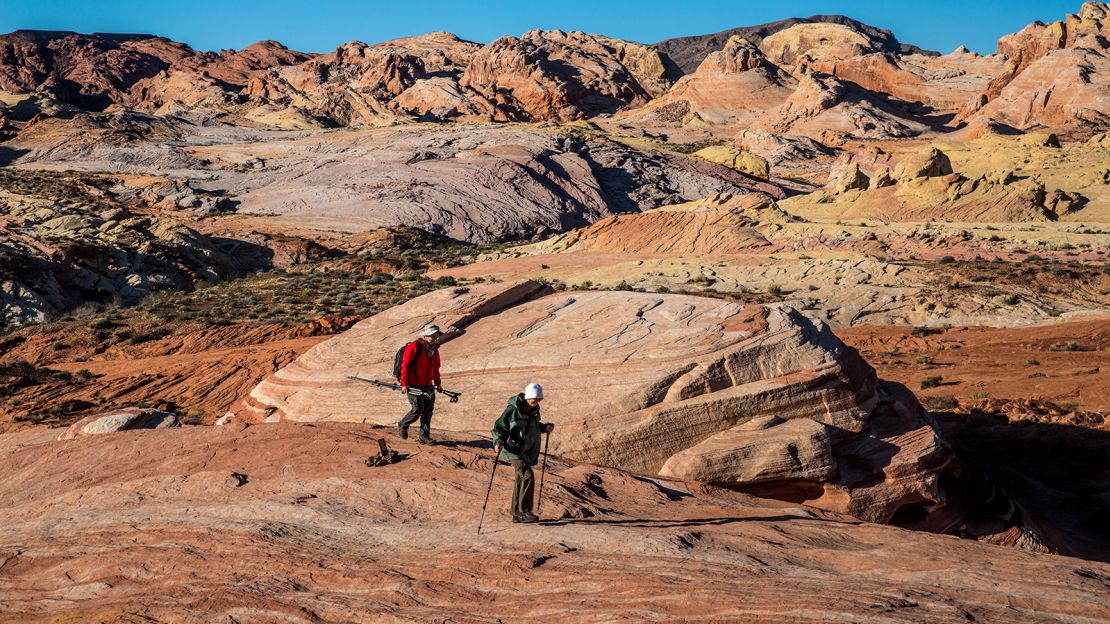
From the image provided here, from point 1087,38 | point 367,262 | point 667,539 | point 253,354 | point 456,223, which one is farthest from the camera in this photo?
point 1087,38

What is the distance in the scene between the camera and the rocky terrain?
7133 millimetres

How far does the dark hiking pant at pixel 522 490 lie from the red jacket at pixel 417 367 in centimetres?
236

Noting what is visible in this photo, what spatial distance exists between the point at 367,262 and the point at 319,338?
63.3 ft

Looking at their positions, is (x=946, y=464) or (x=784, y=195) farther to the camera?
(x=784, y=195)

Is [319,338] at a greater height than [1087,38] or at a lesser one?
lesser

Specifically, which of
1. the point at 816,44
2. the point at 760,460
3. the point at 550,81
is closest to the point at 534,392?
the point at 760,460

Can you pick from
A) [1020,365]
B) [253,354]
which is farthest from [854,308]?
[253,354]

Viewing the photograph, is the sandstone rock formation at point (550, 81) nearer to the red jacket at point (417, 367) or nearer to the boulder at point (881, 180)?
the boulder at point (881, 180)

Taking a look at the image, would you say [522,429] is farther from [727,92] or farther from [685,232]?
[727,92]

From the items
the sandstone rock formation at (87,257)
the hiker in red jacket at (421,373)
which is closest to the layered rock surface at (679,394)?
the hiker in red jacket at (421,373)

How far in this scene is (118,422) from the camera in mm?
12625

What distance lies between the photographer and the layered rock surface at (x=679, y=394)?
1102 centimetres

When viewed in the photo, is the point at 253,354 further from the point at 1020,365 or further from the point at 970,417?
the point at 1020,365

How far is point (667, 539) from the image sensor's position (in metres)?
7.72
